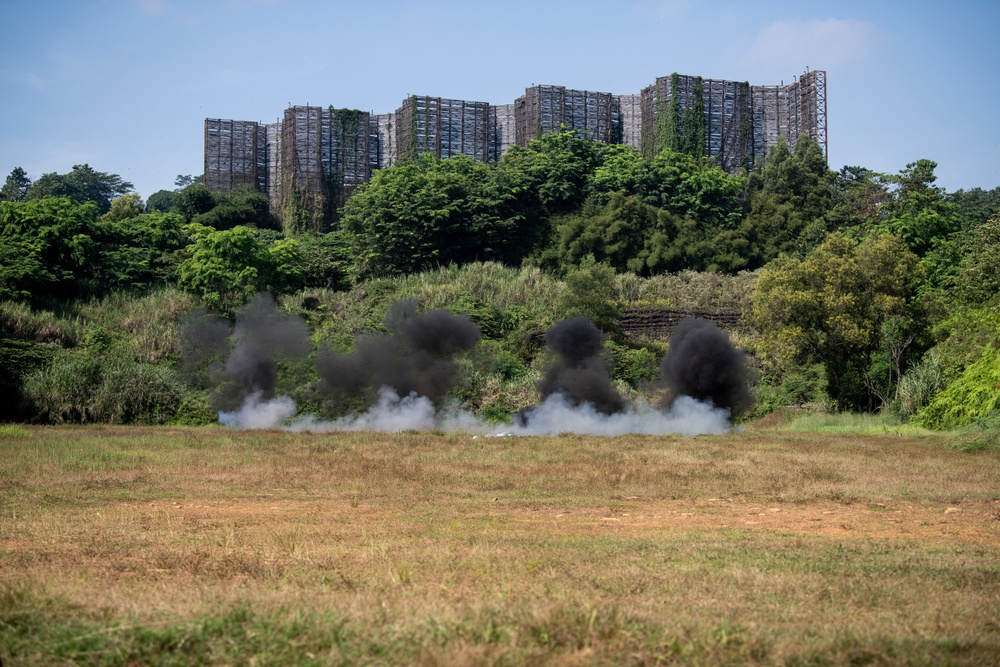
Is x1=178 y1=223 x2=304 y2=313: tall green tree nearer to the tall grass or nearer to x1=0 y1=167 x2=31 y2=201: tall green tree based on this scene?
the tall grass

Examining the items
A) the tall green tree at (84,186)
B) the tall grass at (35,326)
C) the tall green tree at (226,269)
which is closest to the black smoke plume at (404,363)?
the tall green tree at (226,269)

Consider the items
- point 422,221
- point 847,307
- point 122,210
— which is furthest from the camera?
point 122,210

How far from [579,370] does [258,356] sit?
406 inches

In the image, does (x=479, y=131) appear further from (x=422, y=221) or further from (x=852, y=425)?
(x=852, y=425)

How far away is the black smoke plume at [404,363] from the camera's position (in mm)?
31875

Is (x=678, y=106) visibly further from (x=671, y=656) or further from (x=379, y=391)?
(x=671, y=656)

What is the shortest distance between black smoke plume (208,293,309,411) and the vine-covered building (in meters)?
26.6

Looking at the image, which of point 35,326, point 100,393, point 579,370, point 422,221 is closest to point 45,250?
point 35,326

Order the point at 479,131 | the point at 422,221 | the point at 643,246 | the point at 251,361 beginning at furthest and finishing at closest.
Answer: the point at 479,131, the point at 643,246, the point at 422,221, the point at 251,361

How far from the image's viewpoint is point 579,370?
32281 millimetres

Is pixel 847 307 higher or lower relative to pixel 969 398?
higher

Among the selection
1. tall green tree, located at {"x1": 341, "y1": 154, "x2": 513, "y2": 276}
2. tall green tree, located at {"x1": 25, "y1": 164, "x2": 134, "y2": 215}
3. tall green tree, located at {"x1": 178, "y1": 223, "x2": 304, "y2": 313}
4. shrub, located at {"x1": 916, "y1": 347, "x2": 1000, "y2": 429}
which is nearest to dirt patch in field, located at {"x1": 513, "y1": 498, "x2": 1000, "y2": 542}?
shrub, located at {"x1": 916, "y1": 347, "x2": 1000, "y2": 429}

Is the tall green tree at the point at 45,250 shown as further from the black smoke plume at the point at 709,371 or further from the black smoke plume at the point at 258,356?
the black smoke plume at the point at 709,371

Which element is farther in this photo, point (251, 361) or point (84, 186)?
point (84, 186)
